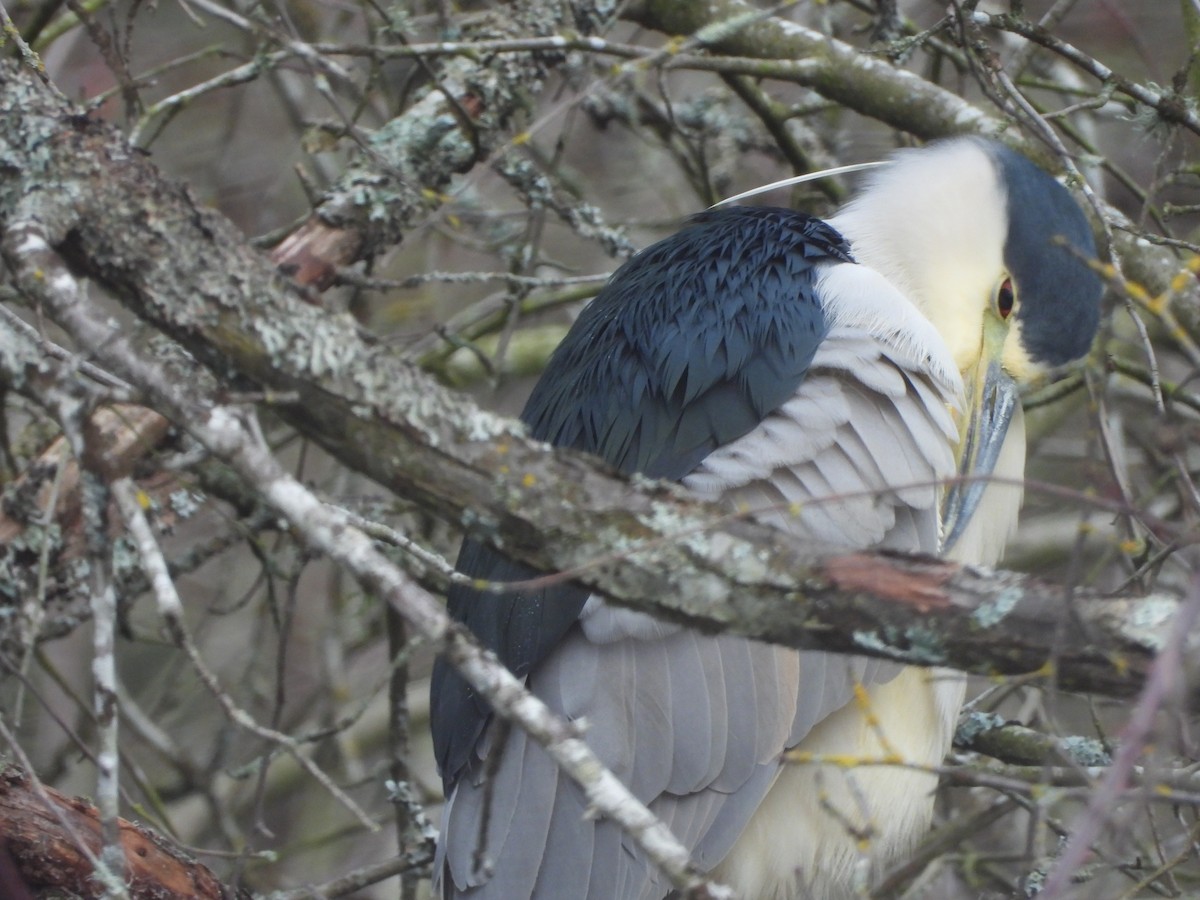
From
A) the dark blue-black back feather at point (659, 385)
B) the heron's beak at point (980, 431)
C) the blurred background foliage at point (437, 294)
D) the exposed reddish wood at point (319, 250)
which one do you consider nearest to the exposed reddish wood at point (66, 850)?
the blurred background foliage at point (437, 294)

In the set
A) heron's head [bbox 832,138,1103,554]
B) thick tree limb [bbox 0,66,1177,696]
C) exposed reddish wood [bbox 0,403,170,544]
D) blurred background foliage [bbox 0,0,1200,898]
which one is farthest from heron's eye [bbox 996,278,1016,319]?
exposed reddish wood [bbox 0,403,170,544]

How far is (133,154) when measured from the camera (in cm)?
150

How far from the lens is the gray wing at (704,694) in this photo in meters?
2.37

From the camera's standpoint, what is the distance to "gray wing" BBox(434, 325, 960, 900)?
2.37 meters

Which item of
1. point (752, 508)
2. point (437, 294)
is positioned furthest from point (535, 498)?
point (437, 294)

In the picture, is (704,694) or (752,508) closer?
(752,508)

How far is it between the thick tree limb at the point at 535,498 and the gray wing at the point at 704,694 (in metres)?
1.00

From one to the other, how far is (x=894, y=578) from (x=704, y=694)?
1.13 meters

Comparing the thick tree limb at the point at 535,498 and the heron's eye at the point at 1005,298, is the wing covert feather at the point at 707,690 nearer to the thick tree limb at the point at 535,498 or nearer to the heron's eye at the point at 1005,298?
the heron's eye at the point at 1005,298

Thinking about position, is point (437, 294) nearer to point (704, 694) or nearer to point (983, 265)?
point (983, 265)

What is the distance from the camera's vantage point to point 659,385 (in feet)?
8.25

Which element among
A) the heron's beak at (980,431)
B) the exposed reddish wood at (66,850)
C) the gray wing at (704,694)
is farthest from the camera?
the heron's beak at (980,431)

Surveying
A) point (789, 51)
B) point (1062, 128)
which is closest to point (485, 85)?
point (789, 51)

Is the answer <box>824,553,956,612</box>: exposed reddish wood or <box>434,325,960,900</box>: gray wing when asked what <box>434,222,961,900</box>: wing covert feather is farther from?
<box>824,553,956,612</box>: exposed reddish wood
